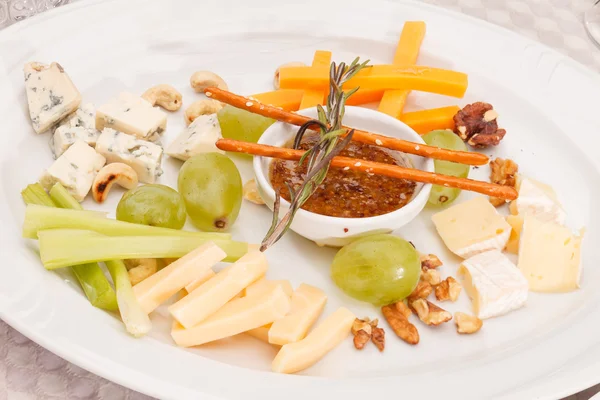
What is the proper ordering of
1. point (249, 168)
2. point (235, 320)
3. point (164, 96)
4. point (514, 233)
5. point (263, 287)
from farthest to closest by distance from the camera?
point (164, 96), point (249, 168), point (514, 233), point (263, 287), point (235, 320)

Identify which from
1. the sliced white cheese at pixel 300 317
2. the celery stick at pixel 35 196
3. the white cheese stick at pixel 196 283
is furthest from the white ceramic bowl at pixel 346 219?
the celery stick at pixel 35 196

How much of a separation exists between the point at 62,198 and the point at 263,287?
52 centimetres

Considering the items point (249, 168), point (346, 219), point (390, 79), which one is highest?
→ point (390, 79)

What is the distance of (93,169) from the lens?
1.66 m

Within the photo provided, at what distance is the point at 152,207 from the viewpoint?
147cm

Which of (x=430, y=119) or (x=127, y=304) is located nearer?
(x=127, y=304)

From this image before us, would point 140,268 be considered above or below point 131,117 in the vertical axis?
below

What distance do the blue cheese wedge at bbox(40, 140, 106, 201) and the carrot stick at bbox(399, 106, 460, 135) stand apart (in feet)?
2.80

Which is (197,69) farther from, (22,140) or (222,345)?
(222,345)

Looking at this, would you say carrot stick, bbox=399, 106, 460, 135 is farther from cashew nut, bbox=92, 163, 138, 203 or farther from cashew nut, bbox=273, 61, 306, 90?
cashew nut, bbox=92, 163, 138, 203

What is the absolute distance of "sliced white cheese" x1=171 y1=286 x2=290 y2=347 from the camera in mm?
1283

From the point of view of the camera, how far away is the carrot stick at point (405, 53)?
75.3 inches

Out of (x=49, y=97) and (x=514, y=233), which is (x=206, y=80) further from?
(x=514, y=233)

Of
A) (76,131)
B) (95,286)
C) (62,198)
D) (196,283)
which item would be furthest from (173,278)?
(76,131)
